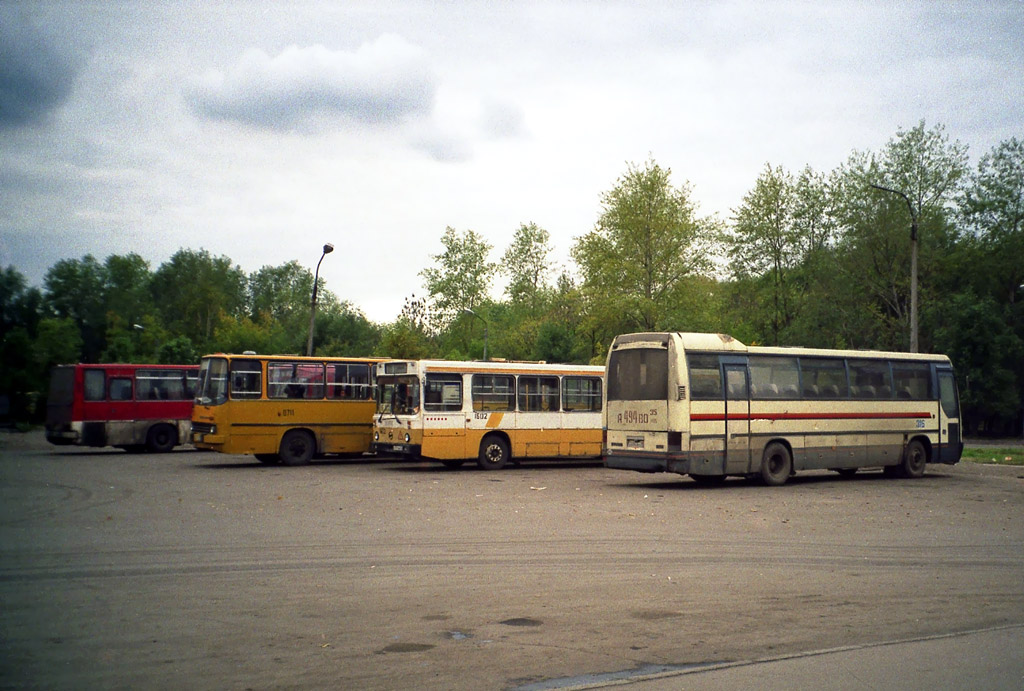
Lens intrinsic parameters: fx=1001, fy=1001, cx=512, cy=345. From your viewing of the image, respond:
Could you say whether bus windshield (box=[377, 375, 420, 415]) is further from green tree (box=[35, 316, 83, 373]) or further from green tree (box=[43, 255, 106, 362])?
green tree (box=[43, 255, 106, 362])

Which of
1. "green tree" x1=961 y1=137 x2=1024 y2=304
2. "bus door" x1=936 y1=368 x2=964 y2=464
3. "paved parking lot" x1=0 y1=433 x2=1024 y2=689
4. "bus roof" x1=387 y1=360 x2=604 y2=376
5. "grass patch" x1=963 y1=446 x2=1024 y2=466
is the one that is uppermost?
"green tree" x1=961 y1=137 x2=1024 y2=304

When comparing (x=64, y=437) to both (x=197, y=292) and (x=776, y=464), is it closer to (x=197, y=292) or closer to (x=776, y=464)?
(x=776, y=464)

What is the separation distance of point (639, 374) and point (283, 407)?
11177 millimetres

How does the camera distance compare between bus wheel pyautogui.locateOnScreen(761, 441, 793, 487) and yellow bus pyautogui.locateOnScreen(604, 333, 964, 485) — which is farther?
bus wheel pyautogui.locateOnScreen(761, 441, 793, 487)

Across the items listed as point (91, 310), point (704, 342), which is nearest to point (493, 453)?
point (704, 342)

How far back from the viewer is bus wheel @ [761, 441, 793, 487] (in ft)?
72.1

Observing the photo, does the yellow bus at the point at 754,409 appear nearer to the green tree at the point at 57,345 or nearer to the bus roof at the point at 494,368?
the bus roof at the point at 494,368

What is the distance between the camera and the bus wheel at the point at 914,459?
24891 mm

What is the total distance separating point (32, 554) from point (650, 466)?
13022mm

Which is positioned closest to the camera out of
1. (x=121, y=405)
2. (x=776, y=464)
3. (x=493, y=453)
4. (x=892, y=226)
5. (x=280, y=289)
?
(x=776, y=464)

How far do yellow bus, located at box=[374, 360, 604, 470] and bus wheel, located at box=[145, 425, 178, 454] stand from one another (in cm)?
1102

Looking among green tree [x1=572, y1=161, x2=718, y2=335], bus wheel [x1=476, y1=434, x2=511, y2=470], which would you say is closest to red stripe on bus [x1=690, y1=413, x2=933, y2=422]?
bus wheel [x1=476, y1=434, x2=511, y2=470]

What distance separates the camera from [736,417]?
842 inches

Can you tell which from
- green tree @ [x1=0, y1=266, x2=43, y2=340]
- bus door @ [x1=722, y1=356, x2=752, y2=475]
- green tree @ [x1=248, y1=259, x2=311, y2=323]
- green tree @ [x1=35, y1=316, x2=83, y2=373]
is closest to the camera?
green tree @ [x1=0, y1=266, x2=43, y2=340]
